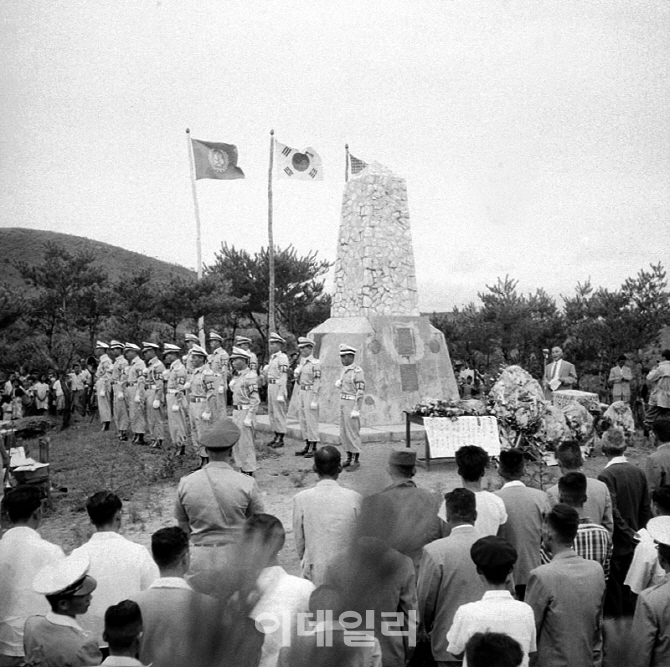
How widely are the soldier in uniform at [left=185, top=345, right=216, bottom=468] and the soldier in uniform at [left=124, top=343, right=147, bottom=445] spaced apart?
2016mm

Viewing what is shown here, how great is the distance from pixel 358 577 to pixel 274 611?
9 centimetres

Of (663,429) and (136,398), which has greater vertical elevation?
(663,429)

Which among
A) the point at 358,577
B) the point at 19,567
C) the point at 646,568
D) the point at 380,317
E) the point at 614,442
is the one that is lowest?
the point at 646,568

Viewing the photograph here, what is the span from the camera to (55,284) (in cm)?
1980

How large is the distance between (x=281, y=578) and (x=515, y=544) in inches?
124

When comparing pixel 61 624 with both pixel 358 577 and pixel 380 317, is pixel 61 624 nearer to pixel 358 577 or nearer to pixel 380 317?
pixel 358 577

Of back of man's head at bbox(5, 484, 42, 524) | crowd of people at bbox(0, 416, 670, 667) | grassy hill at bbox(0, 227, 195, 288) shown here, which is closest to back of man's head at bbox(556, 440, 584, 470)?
crowd of people at bbox(0, 416, 670, 667)

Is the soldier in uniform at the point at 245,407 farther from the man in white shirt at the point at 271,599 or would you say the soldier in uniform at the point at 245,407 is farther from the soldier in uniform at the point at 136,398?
the man in white shirt at the point at 271,599

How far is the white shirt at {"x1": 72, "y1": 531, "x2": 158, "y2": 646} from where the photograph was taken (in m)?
2.67

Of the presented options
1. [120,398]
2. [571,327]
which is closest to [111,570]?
[120,398]

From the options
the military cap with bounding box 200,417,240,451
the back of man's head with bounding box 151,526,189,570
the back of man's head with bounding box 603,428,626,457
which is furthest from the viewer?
the back of man's head with bounding box 603,428,626,457

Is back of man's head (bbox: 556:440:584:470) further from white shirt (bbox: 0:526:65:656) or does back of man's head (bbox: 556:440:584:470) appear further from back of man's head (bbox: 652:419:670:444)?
white shirt (bbox: 0:526:65:656)

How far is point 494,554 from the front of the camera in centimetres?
238

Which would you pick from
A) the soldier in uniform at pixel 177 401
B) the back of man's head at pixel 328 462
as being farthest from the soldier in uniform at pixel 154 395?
the back of man's head at pixel 328 462
